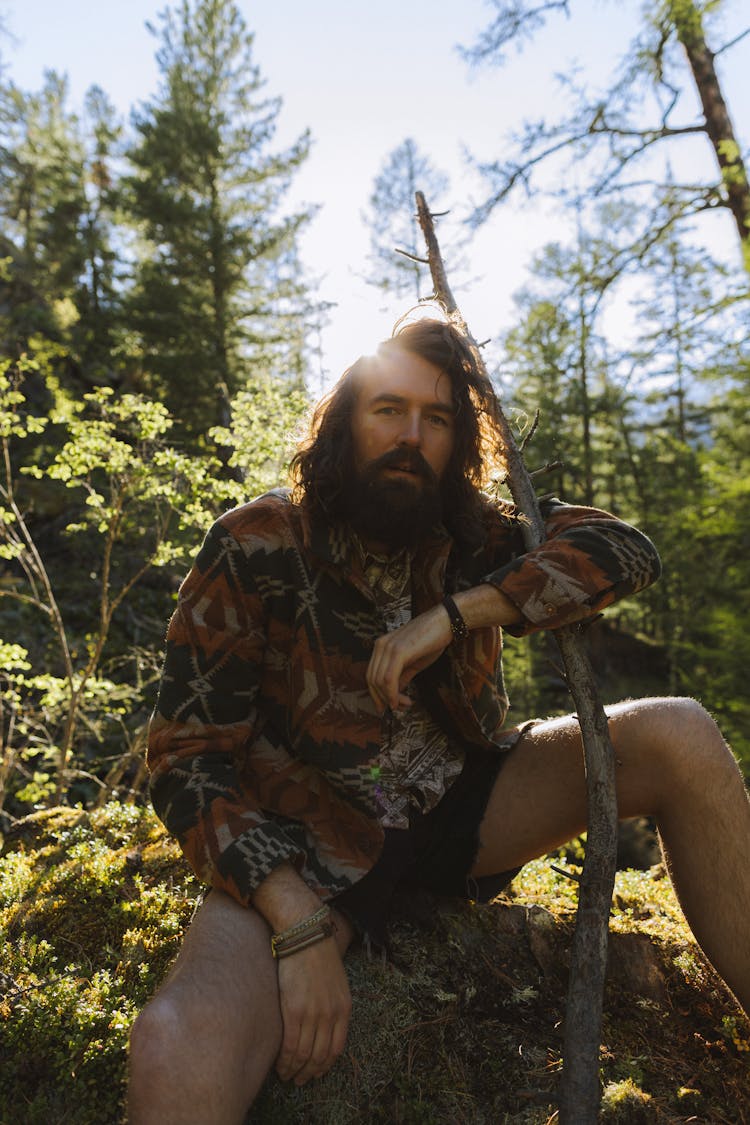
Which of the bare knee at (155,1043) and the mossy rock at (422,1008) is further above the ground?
the bare knee at (155,1043)

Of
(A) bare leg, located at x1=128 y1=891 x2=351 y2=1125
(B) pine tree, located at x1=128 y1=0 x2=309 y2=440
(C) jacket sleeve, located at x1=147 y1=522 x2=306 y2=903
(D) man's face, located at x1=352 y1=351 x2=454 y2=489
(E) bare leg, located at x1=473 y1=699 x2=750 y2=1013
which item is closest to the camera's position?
(A) bare leg, located at x1=128 y1=891 x2=351 y2=1125

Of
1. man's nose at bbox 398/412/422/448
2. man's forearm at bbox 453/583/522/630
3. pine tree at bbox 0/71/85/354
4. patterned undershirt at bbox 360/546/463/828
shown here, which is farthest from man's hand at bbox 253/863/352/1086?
pine tree at bbox 0/71/85/354

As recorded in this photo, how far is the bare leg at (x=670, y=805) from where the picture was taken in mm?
1844

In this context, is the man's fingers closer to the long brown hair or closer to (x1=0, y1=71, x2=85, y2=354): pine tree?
the long brown hair

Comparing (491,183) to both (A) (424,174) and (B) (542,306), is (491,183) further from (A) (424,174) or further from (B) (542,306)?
(A) (424,174)

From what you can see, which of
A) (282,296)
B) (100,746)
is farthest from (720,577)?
(100,746)

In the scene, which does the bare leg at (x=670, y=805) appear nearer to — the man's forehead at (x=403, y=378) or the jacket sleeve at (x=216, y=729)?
the jacket sleeve at (x=216, y=729)

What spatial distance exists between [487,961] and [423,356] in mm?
1959

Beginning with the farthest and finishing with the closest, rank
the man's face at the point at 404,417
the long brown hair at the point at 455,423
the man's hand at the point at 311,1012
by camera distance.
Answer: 1. the long brown hair at the point at 455,423
2. the man's face at the point at 404,417
3. the man's hand at the point at 311,1012

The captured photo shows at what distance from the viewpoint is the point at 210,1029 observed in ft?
4.30

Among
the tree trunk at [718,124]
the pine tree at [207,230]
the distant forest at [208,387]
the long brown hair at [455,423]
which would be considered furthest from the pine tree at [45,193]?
the long brown hair at [455,423]

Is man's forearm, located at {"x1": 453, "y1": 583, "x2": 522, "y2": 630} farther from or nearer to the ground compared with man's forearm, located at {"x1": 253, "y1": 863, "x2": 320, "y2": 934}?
farther from the ground

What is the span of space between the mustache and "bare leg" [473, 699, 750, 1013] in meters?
0.92

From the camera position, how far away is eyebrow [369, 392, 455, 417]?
2.10 meters
